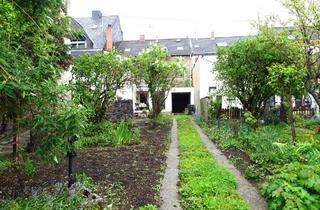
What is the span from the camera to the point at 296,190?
3998 millimetres

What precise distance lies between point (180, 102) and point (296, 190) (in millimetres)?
30506

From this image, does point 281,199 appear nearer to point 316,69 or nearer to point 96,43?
point 316,69

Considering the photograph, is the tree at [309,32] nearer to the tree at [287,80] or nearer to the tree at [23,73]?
the tree at [287,80]

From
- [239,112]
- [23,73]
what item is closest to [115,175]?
[23,73]

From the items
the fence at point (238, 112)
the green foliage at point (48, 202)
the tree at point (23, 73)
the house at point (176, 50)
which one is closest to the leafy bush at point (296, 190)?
the green foliage at point (48, 202)

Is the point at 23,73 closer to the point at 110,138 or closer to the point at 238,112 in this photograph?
the point at 110,138

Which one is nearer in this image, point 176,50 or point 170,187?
point 170,187

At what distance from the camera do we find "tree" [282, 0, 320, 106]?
11.1 metres

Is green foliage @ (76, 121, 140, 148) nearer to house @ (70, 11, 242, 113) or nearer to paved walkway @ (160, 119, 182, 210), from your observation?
paved walkway @ (160, 119, 182, 210)

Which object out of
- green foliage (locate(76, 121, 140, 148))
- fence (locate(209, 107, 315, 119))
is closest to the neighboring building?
fence (locate(209, 107, 315, 119))

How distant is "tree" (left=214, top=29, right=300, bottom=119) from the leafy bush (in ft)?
26.8

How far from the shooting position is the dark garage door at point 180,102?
3419cm

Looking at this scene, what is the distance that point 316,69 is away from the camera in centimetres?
1165

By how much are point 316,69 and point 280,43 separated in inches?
65.1
